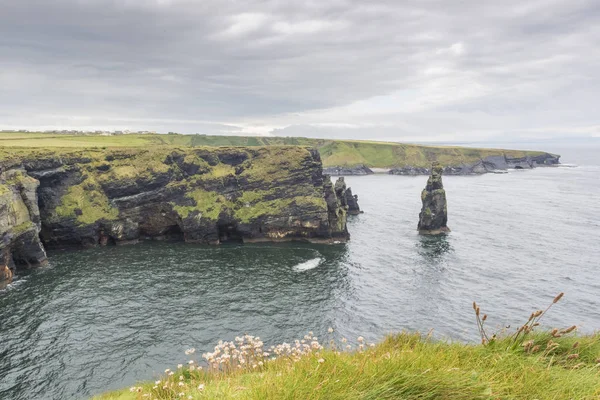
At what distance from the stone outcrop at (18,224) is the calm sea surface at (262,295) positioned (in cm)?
428

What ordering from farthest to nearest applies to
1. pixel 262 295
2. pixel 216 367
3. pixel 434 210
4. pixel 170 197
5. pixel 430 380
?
pixel 434 210 → pixel 170 197 → pixel 262 295 → pixel 216 367 → pixel 430 380

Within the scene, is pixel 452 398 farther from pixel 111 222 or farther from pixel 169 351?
pixel 111 222

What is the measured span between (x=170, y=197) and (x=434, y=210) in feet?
228

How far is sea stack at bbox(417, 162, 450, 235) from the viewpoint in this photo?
96875mm

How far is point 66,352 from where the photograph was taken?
40625mm

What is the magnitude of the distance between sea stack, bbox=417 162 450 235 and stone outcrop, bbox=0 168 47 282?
87.5m

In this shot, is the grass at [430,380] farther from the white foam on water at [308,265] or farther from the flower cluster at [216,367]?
the white foam on water at [308,265]

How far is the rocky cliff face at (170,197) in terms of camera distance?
81312 millimetres

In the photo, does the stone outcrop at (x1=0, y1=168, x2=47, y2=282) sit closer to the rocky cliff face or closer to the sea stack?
the rocky cliff face

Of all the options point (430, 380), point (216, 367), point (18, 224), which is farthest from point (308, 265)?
point (430, 380)

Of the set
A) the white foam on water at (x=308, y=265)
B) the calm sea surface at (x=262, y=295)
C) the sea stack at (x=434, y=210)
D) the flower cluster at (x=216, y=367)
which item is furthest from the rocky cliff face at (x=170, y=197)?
the flower cluster at (x=216, y=367)

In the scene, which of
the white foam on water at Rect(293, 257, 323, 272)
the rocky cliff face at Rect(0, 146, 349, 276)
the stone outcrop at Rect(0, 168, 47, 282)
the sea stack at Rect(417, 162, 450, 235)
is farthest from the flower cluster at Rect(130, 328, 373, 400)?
the sea stack at Rect(417, 162, 450, 235)

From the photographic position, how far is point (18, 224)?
64500mm

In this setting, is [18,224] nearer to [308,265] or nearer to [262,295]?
[262,295]
